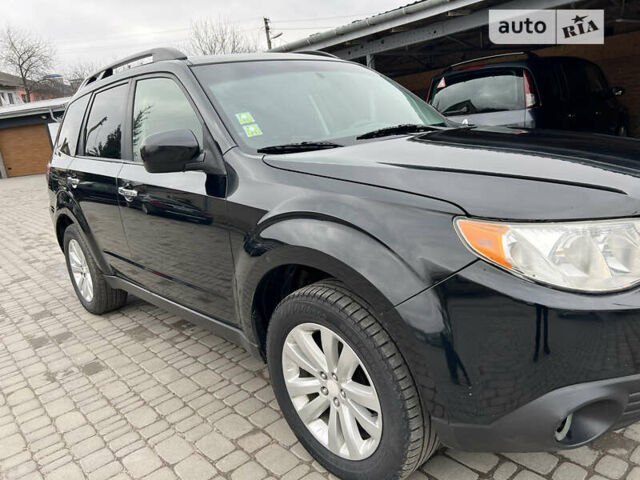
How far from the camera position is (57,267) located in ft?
20.0

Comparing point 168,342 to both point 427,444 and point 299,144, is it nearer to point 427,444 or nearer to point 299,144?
point 299,144

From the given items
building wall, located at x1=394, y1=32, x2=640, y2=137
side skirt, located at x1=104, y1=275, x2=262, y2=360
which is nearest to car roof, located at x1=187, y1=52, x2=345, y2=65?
side skirt, located at x1=104, y1=275, x2=262, y2=360

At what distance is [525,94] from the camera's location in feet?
16.9

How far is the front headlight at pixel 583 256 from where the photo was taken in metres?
1.35

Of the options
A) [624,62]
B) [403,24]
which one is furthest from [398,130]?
[624,62]

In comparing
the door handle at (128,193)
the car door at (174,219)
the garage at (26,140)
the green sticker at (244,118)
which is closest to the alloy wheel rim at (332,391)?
the car door at (174,219)

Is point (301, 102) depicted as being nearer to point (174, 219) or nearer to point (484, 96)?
point (174, 219)

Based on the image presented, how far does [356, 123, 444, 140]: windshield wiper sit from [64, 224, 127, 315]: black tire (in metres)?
2.52

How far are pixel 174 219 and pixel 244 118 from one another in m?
0.64

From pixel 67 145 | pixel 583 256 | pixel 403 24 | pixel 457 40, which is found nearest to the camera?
pixel 583 256

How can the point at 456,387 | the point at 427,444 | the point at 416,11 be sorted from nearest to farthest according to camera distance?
the point at 456,387
the point at 427,444
the point at 416,11

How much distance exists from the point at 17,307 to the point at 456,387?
468cm

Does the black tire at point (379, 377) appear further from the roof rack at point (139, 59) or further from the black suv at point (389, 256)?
the roof rack at point (139, 59)

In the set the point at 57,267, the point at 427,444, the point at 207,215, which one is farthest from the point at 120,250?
the point at 57,267
